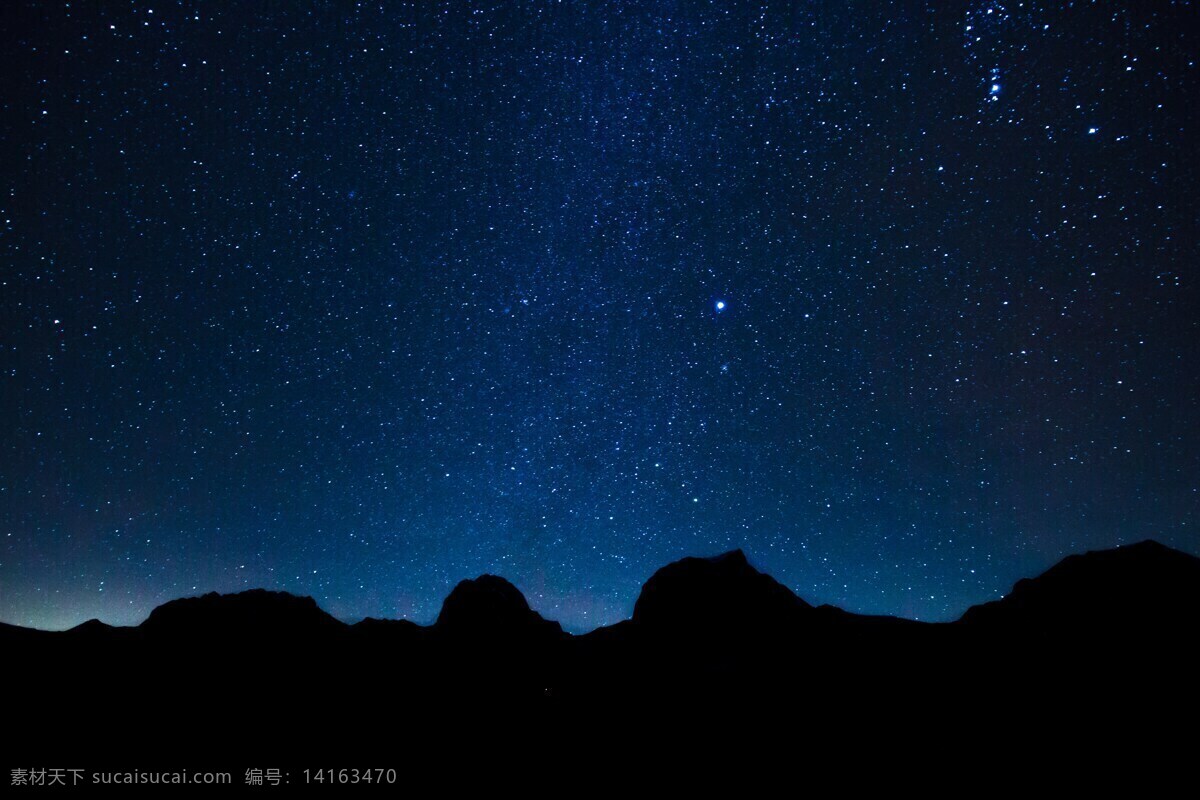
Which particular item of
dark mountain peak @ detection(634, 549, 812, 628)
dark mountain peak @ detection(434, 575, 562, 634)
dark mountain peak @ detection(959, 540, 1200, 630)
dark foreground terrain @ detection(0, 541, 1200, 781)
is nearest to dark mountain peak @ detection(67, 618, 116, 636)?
dark foreground terrain @ detection(0, 541, 1200, 781)

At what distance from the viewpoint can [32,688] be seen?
17.6 m

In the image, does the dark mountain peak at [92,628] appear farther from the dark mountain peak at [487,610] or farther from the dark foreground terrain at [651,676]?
the dark mountain peak at [487,610]

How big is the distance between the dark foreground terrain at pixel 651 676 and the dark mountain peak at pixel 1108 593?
8 centimetres

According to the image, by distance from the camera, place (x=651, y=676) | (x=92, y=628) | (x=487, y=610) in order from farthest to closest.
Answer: (x=487, y=610) → (x=92, y=628) → (x=651, y=676)

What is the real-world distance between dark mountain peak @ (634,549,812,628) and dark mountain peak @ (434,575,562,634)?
6.22 meters

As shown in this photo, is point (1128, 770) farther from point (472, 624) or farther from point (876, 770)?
point (472, 624)

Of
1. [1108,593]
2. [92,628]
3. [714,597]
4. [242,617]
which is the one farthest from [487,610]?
[1108,593]

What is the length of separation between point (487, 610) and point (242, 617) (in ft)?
37.0

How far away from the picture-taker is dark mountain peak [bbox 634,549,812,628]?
2397 centimetres

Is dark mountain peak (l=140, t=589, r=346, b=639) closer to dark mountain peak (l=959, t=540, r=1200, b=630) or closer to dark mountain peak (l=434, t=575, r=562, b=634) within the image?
dark mountain peak (l=434, t=575, r=562, b=634)

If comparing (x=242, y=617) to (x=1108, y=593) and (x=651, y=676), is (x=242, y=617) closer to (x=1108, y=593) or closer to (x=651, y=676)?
(x=651, y=676)

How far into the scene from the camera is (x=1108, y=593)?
59.7ft

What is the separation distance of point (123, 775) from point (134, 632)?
1576 centimetres

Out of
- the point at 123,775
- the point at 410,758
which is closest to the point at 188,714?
the point at 123,775
